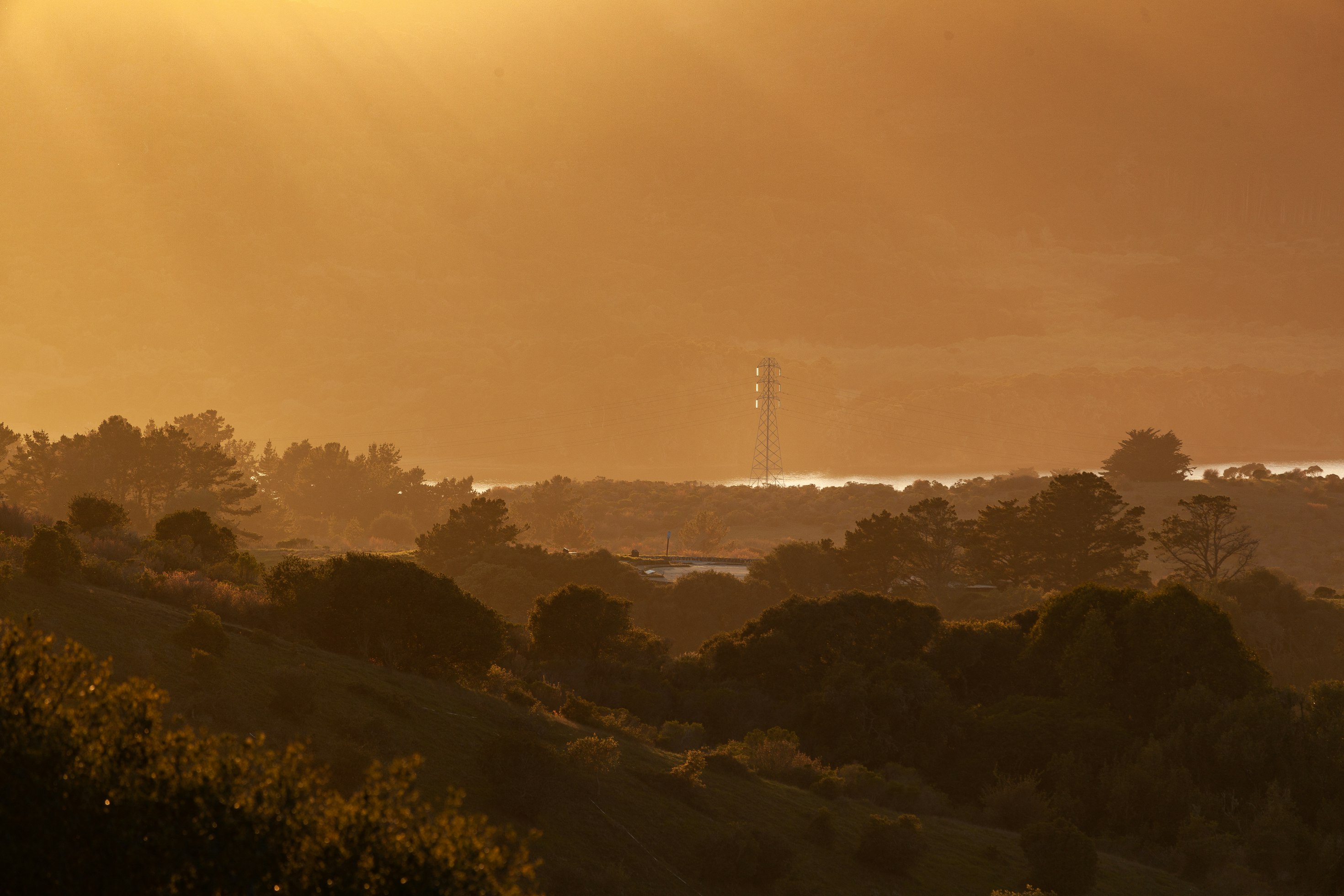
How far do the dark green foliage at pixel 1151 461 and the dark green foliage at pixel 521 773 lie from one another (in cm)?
11733

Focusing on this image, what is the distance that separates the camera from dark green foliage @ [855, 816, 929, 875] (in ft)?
79.2

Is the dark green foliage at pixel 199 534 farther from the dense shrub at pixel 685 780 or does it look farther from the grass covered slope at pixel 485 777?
the dense shrub at pixel 685 780

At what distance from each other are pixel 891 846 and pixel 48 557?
21.9m

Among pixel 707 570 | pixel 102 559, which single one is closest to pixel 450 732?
pixel 102 559

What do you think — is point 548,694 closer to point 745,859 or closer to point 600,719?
point 600,719

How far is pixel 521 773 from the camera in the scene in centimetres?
2209

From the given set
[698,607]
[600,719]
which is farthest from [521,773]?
[698,607]

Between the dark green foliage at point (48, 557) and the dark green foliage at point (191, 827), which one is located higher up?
the dark green foliage at point (48, 557)

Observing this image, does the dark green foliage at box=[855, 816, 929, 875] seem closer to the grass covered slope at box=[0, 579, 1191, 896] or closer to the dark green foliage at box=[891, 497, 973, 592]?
the grass covered slope at box=[0, 579, 1191, 896]

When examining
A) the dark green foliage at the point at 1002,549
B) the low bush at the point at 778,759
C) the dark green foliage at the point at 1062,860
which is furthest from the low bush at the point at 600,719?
the dark green foliage at the point at 1002,549

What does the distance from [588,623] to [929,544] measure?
32603 mm

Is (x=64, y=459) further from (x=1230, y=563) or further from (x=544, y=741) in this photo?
(x=1230, y=563)

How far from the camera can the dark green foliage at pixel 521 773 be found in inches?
844

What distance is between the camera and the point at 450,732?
80.7 feet
